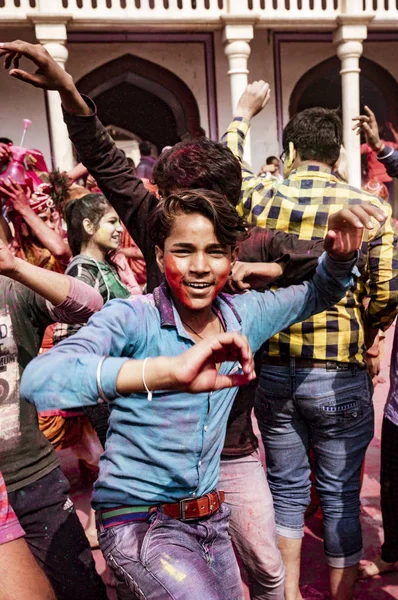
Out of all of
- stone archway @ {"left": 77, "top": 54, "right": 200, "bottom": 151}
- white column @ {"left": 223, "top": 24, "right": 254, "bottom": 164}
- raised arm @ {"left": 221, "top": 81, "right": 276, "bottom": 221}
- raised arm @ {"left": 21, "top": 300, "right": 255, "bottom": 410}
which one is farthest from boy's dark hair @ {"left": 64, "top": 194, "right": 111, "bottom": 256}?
stone archway @ {"left": 77, "top": 54, "right": 200, "bottom": 151}

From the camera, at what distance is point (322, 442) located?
7.59 feet

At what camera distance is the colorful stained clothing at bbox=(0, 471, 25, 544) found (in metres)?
Answer: 1.81

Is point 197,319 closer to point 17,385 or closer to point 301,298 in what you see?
point 301,298

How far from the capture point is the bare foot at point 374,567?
2695mm

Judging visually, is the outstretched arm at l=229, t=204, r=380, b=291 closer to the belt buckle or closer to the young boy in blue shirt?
the young boy in blue shirt

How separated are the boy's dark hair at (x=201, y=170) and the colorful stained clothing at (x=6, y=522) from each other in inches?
39.1

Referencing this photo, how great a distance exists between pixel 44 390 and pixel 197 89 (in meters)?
11.3

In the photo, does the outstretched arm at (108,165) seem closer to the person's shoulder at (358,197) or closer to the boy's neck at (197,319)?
the boy's neck at (197,319)

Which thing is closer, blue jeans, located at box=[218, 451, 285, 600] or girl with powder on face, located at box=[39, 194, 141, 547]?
blue jeans, located at box=[218, 451, 285, 600]

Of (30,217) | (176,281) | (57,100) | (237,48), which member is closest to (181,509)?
(176,281)

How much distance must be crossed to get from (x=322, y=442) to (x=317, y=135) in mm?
1140

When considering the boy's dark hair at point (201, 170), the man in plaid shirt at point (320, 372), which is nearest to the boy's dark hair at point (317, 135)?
the man in plaid shirt at point (320, 372)

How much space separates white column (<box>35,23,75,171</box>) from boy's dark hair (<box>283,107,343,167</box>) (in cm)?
752

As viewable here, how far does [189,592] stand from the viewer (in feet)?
4.70
